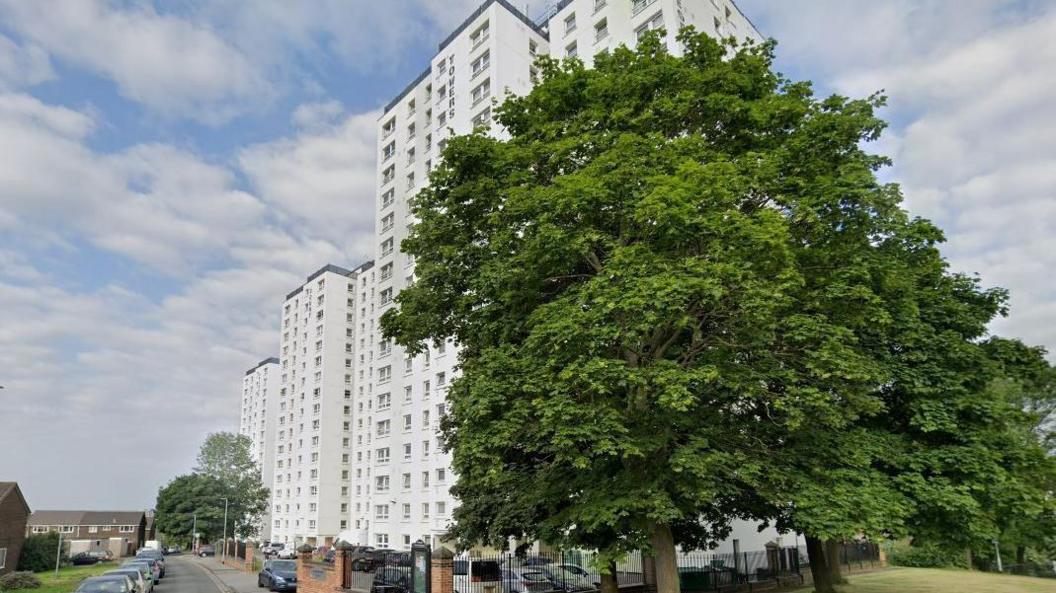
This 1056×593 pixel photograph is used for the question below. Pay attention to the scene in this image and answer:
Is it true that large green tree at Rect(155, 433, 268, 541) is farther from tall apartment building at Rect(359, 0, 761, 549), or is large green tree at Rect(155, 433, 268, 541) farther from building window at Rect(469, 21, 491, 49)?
building window at Rect(469, 21, 491, 49)

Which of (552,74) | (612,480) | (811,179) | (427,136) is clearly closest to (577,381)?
(612,480)

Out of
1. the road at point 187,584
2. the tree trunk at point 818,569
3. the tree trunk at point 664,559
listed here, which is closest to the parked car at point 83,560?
the road at point 187,584

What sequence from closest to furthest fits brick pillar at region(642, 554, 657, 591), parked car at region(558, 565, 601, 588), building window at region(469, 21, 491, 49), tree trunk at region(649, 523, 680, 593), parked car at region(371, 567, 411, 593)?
tree trunk at region(649, 523, 680, 593) → parked car at region(371, 567, 411, 593) → parked car at region(558, 565, 601, 588) → brick pillar at region(642, 554, 657, 591) → building window at region(469, 21, 491, 49)

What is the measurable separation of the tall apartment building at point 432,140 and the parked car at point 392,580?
21.2m

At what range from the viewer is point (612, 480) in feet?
48.8

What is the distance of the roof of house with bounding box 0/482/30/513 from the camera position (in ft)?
166

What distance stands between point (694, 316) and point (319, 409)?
68486mm

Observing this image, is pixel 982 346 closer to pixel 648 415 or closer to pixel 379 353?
pixel 648 415

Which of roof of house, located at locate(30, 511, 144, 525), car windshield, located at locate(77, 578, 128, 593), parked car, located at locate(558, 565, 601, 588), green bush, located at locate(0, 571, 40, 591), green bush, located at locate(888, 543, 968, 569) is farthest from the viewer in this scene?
roof of house, located at locate(30, 511, 144, 525)

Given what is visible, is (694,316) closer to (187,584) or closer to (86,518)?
(187,584)

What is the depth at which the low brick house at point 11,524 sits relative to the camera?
1919 inches

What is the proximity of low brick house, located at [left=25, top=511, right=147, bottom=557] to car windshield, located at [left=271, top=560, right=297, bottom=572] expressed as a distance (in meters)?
81.2

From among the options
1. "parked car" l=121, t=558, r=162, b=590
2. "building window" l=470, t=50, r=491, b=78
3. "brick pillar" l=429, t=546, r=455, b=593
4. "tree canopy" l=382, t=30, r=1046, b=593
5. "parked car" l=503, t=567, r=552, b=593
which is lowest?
"parked car" l=121, t=558, r=162, b=590

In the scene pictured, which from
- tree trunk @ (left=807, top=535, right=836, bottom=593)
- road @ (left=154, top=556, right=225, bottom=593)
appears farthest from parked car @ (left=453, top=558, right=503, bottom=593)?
road @ (left=154, top=556, right=225, bottom=593)
